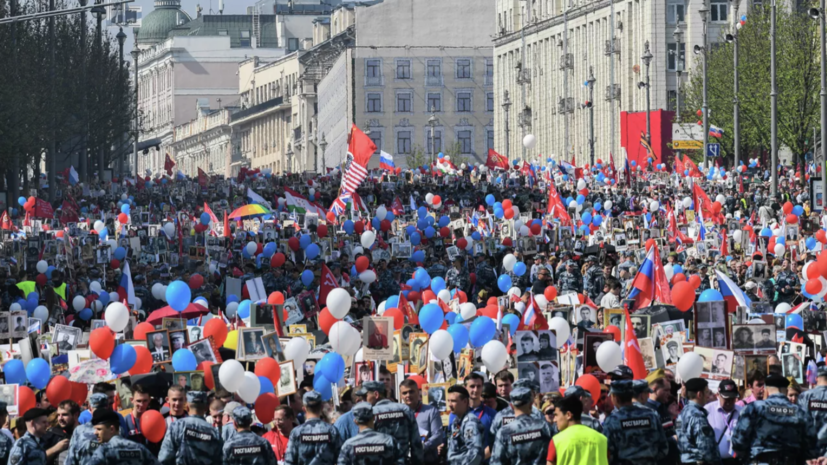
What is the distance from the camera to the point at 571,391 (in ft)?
45.9

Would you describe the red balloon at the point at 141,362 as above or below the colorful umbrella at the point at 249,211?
Result: below

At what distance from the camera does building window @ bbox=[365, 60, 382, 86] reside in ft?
438

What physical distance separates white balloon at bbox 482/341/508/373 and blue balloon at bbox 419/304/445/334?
94.0 inches

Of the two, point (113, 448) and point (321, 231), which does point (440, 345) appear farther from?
point (321, 231)

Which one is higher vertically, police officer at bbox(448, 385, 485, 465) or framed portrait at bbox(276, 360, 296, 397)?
framed portrait at bbox(276, 360, 296, 397)

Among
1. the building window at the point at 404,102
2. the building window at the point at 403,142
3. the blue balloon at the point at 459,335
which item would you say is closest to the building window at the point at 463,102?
the building window at the point at 404,102

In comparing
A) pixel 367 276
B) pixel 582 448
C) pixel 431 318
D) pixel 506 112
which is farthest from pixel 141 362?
pixel 506 112

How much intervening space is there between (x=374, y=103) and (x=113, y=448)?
122m

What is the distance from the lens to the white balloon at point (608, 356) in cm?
1664

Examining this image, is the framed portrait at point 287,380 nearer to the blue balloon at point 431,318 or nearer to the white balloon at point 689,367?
the white balloon at point 689,367

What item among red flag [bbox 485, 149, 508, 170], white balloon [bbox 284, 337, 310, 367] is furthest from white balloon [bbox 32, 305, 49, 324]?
red flag [bbox 485, 149, 508, 170]

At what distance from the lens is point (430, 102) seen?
448 feet

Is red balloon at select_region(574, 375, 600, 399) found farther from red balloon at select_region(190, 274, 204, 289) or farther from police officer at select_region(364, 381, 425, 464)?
red balloon at select_region(190, 274, 204, 289)

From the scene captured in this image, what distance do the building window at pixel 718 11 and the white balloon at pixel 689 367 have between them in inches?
3270
